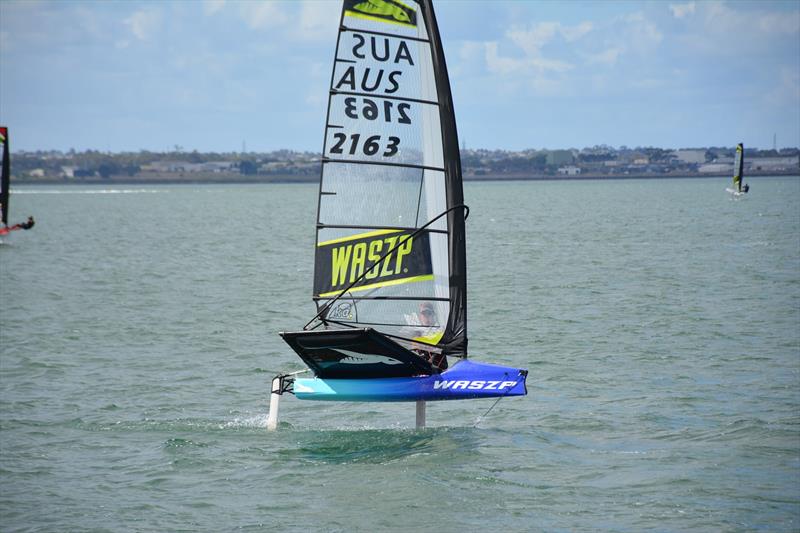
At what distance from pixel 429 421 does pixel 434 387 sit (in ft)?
6.08

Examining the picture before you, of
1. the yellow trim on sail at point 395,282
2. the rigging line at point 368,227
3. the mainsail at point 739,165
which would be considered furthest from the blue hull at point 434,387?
the mainsail at point 739,165

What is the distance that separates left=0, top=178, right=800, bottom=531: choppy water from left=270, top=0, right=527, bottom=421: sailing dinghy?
1506mm

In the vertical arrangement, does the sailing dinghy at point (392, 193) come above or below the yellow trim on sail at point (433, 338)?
above

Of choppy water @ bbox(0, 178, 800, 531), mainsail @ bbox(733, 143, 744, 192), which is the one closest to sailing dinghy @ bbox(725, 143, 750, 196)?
mainsail @ bbox(733, 143, 744, 192)

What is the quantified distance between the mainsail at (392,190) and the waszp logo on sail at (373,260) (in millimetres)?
14

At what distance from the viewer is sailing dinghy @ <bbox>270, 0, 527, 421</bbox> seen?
15250 millimetres

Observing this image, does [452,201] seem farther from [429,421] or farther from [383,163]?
[429,421]

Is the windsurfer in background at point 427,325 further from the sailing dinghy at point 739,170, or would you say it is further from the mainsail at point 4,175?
the sailing dinghy at point 739,170

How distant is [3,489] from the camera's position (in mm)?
13461

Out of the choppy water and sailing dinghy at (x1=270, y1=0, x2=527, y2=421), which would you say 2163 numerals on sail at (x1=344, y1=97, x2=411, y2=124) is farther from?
the choppy water

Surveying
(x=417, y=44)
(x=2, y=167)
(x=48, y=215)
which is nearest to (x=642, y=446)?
(x=417, y=44)

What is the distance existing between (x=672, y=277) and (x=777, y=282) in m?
3.47

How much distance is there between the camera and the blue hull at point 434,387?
571 inches

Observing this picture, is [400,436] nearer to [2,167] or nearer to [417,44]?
[417,44]
